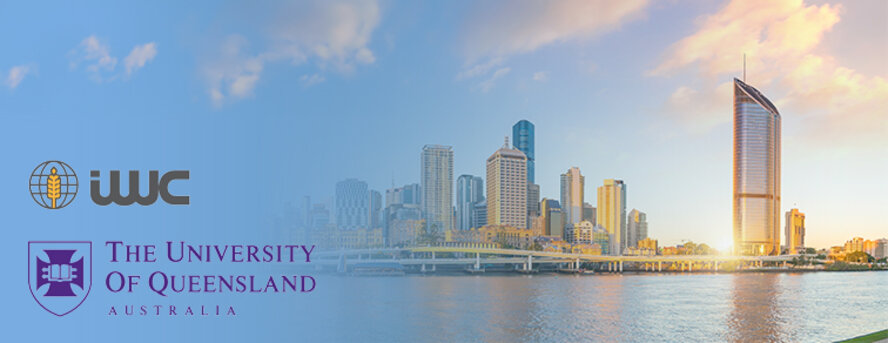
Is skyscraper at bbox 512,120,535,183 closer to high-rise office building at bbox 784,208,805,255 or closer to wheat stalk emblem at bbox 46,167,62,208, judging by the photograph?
high-rise office building at bbox 784,208,805,255

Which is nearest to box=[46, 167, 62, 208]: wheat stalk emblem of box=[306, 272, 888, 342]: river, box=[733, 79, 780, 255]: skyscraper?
box=[306, 272, 888, 342]: river

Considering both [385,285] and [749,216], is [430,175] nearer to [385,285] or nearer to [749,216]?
[385,285]

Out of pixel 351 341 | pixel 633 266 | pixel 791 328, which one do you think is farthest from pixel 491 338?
pixel 633 266

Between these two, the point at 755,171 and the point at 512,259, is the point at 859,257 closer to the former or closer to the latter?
the point at 755,171

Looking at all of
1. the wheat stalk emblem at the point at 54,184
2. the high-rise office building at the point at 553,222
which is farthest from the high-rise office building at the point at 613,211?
the wheat stalk emblem at the point at 54,184

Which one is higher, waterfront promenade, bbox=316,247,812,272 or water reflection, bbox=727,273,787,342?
water reflection, bbox=727,273,787,342

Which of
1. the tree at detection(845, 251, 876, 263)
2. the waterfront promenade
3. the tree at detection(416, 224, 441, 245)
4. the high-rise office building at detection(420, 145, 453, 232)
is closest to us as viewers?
the waterfront promenade

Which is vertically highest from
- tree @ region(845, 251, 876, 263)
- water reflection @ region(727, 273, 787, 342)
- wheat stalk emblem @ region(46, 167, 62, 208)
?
wheat stalk emblem @ region(46, 167, 62, 208)
